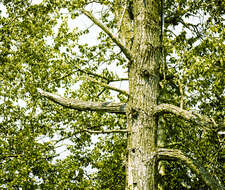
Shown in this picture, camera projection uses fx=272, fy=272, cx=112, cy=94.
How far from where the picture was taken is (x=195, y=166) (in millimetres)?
4309

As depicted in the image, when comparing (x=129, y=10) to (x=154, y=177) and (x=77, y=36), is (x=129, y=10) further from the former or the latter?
(x=154, y=177)

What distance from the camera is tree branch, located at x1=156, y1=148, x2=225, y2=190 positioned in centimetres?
412

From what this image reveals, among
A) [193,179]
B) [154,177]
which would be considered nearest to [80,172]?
[193,179]

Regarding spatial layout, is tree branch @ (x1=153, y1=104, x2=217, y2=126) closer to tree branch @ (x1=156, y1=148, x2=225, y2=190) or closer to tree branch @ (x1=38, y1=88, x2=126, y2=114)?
tree branch @ (x1=156, y1=148, x2=225, y2=190)

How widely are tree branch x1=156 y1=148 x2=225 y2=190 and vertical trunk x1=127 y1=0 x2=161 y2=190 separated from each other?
0.21 meters

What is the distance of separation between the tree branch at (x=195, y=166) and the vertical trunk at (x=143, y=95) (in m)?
0.21

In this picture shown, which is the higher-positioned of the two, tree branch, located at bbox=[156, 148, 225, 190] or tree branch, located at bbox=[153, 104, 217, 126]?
tree branch, located at bbox=[153, 104, 217, 126]

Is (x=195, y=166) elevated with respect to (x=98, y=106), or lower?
lower

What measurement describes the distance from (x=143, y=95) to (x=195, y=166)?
1.49 metres

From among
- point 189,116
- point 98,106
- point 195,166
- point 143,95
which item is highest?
point 143,95

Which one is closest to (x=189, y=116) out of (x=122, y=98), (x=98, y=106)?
(x=98, y=106)

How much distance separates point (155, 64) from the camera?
523 cm

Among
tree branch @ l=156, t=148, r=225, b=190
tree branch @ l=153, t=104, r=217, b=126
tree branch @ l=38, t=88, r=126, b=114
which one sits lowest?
tree branch @ l=156, t=148, r=225, b=190

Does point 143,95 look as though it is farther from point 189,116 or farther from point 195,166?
point 195,166
